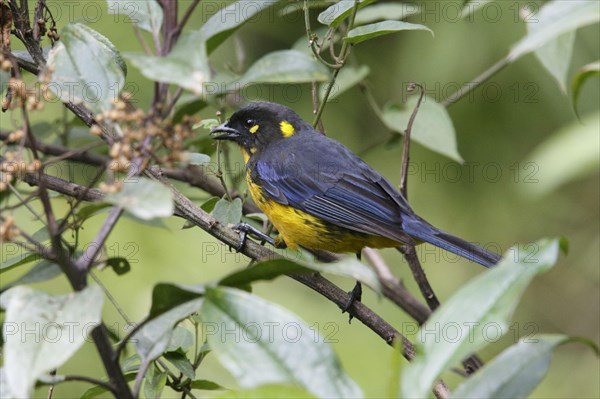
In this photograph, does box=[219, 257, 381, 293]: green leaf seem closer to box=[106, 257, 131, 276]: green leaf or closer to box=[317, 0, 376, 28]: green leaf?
box=[317, 0, 376, 28]: green leaf

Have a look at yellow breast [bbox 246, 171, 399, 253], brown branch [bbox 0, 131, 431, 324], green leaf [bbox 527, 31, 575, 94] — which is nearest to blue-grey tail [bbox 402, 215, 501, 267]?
yellow breast [bbox 246, 171, 399, 253]

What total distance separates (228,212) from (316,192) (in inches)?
58.5

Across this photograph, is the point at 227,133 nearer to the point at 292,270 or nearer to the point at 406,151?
the point at 406,151

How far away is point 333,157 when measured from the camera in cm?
425

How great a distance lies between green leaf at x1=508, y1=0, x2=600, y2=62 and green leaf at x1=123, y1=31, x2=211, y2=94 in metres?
0.53

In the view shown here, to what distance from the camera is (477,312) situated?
1439 millimetres

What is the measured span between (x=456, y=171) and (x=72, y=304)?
3974mm

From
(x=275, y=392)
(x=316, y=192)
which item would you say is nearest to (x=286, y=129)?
(x=316, y=192)

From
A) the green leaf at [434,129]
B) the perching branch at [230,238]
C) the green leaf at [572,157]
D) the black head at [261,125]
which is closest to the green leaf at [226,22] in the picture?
the perching branch at [230,238]

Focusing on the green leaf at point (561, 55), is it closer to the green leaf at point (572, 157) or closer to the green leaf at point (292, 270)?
the green leaf at point (572, 157)

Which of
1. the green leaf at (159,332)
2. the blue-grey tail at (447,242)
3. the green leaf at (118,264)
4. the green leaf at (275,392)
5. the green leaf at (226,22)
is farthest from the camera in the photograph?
the blue-grey tail at (447,242)

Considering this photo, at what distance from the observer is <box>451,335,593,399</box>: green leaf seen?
4.80 ft

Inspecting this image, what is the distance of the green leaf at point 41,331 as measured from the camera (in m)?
1.38

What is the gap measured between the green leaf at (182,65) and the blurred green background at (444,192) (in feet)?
8.90
